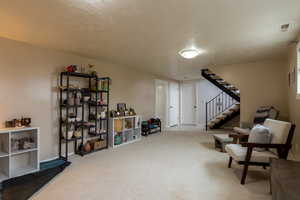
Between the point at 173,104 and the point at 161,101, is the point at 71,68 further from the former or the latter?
the point at 173,104

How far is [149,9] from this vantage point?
79.1 inches

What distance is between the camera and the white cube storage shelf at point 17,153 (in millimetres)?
2625

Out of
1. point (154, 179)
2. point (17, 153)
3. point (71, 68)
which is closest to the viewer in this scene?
point (154, 179)

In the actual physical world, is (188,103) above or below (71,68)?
below

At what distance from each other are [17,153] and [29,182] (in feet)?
1.84

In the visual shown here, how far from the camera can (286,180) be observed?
154 centimetres

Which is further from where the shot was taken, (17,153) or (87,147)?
(87,147)

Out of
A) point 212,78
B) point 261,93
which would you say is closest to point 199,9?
point 261,93

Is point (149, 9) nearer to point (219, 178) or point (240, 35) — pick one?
point (240, 35)

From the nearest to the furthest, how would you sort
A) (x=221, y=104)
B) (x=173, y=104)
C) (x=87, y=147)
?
(x=87, y=147) < (x=221, y=104) < (x=173, y=104)

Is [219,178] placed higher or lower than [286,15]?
lower

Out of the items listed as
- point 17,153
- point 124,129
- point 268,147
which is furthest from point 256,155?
point 17,153

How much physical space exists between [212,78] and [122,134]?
3.90 meters

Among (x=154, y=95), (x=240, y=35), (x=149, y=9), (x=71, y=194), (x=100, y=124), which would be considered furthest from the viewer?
(x=154, y=95)
